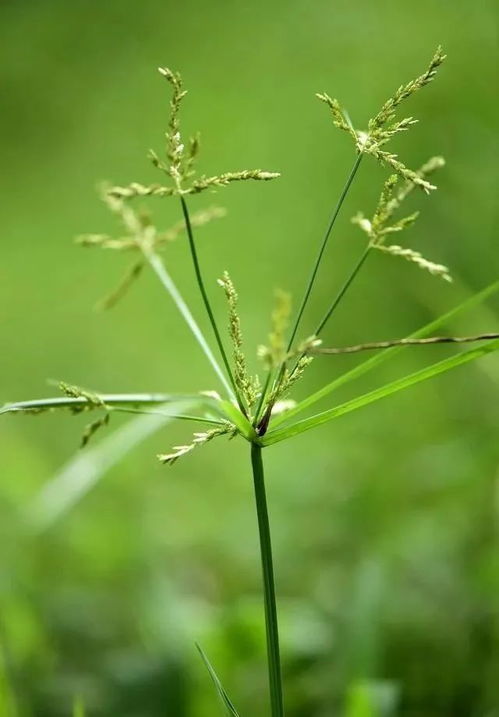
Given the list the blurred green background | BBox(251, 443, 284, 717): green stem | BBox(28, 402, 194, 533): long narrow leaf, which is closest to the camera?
BBox(251, 443, 284, 717): green stem

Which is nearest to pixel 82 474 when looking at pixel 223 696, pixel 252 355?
pixel 223 696

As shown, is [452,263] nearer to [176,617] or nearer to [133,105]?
[176,617]

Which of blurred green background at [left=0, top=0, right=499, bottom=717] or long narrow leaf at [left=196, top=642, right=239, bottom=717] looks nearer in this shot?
long narrow leaf at [left=196, top=642, right=239, bottom=717]

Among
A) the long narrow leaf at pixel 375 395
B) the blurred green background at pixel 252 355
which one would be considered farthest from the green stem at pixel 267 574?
the blurred green background at pixel 252 355

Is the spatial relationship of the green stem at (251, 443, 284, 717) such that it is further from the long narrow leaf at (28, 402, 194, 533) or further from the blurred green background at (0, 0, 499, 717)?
the long narrow leaf at (28, 402, 194, 533)

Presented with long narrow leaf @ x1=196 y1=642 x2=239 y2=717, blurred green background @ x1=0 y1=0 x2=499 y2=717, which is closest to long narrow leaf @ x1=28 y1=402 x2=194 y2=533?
blurred green background @ x1=0 y1=0 x2=499 y2=717

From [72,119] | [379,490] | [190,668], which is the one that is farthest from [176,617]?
[72,119]

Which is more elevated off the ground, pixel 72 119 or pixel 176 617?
pixel 72 119
